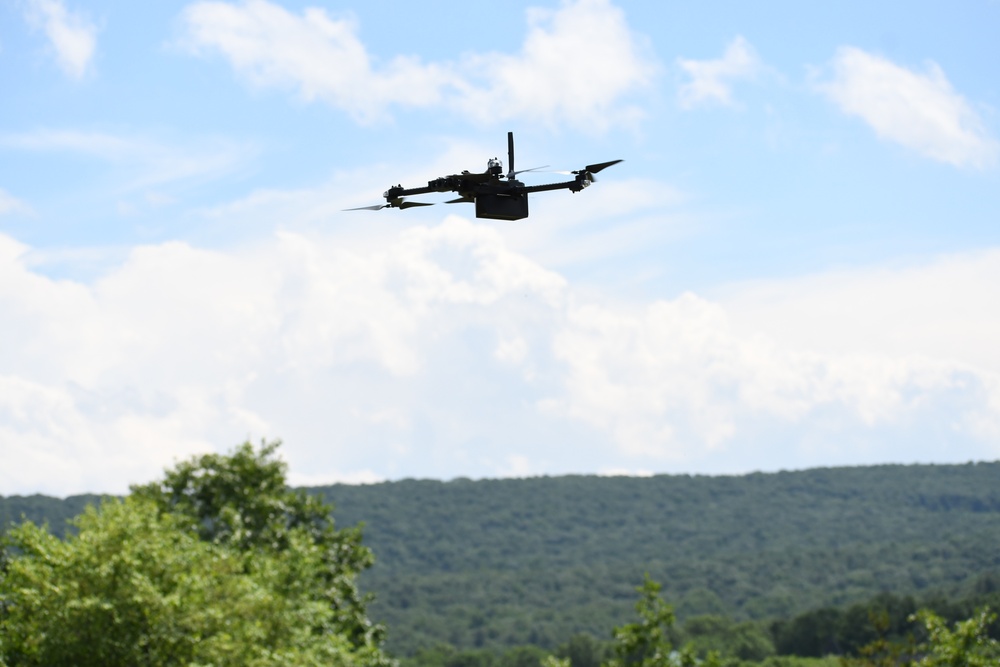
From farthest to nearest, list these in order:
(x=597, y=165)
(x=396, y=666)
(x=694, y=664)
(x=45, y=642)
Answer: (x=396, y=666)
(x=694, y=664)
(x=45, y=642)
(x=597, y=165)

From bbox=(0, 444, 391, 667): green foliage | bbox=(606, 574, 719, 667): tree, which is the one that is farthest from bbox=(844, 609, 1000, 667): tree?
bbox=(0, 444, 391, 667): green foliage

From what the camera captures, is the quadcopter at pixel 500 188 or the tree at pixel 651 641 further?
the tree at pixel 651 641

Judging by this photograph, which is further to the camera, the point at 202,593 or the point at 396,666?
the point at 396,666

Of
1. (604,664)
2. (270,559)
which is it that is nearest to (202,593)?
(270,559)

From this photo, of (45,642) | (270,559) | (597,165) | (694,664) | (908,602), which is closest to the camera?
(597,165)

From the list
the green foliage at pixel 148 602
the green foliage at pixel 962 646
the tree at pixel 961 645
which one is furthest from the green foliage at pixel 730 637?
the green foliage at pixel 962 646

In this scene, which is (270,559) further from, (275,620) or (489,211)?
(489,211)

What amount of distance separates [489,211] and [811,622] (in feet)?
532

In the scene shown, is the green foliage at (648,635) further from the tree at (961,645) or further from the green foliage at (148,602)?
the green foliage at (148,602)

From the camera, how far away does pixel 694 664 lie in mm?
42500

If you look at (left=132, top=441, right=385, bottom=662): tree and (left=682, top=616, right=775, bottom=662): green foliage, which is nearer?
(left=132, top=441, right=385, bottom=662): tree

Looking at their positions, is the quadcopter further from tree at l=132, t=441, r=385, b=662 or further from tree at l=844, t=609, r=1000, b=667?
tree at l=132, t=441, r=385, b=662

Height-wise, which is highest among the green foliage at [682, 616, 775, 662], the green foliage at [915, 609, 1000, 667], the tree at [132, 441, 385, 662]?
the tree at [132, 441, 385, 662]

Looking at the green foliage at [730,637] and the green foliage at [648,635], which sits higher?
the green foliage at [648,635]
